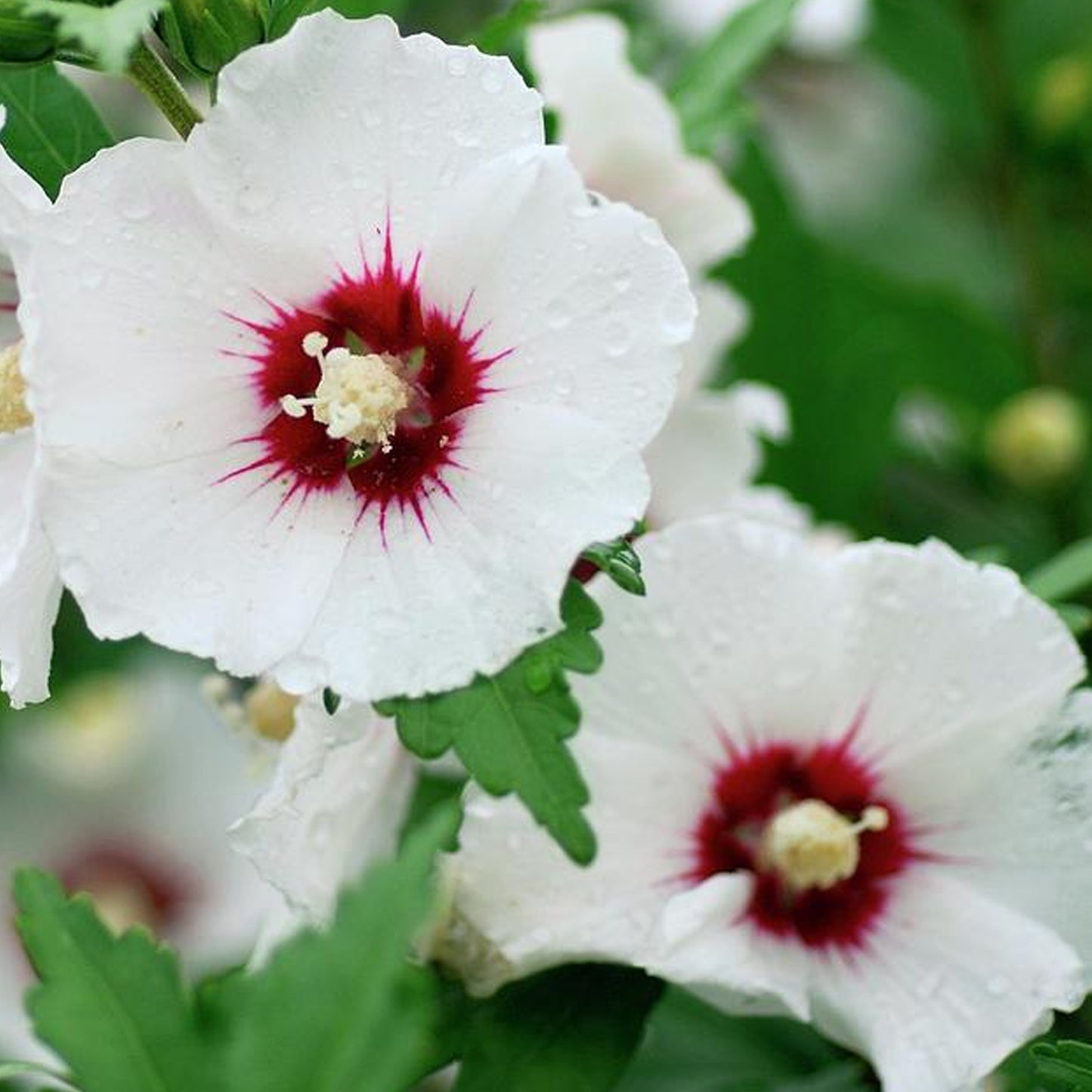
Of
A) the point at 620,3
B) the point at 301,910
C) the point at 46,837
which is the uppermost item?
the point at 301,910

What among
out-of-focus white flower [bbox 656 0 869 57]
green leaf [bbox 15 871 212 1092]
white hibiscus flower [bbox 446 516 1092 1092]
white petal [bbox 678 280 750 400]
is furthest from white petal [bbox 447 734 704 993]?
out-of-focus white flower [bbox 656 0 869 57]

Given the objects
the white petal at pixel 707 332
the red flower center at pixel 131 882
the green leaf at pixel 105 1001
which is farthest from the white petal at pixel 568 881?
the red flower center at pixel 131 882

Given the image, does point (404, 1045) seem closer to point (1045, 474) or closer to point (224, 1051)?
point (224, 1051)

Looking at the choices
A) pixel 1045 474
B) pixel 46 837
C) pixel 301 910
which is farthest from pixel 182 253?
pixel 46 837

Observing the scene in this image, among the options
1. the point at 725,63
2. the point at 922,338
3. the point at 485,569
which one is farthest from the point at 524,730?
the point at 922,338

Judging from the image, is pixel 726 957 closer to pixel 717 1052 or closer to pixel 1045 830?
pixel 1045 830

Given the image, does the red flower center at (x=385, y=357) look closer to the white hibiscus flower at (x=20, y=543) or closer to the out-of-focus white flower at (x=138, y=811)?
the white hibiscus flower at (x=20, y=543)
